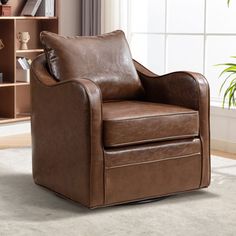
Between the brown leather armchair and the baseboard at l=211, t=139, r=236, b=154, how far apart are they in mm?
1272

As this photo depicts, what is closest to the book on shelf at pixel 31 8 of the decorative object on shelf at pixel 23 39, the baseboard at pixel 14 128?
the decorative object on shelf at pixel 23 39

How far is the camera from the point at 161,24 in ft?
25.7

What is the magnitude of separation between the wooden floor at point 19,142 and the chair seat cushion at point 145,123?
127 centimetres

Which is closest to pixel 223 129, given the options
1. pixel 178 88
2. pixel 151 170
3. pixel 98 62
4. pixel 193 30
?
pixel 178 88

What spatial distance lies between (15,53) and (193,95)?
2.25m

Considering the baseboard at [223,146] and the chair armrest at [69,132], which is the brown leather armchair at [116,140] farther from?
the baseboard at [223,146]

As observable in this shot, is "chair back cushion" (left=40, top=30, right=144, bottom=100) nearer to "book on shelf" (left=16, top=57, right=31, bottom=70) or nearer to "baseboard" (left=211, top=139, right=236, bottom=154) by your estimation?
"baseboard" (left=211, top=139, right=236, bottom=154)

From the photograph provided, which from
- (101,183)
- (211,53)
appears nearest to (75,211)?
(101,183)

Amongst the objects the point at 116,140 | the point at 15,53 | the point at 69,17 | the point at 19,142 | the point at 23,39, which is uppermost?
the point at 69,17

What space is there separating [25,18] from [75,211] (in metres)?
2.61

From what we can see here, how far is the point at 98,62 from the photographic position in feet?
12.5

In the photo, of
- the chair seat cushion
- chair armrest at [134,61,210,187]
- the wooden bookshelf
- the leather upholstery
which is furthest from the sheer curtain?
the leather upholstery

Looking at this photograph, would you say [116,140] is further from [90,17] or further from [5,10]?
[90,17]

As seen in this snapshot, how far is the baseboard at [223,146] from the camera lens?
4977mm
